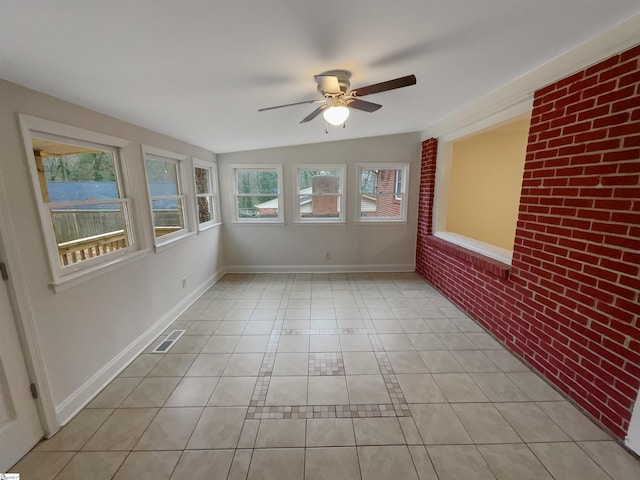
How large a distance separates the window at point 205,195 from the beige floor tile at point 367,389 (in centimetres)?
301

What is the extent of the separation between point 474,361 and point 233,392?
205 centimetres

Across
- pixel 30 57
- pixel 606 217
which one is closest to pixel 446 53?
pixel 606 217

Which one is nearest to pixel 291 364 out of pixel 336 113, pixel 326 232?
pixel 336 113

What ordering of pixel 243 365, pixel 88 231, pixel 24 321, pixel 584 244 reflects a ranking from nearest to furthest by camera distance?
1. pixel 24 321
2. pixel 584 244
3. pixel 88 231
4. pixel 243 365

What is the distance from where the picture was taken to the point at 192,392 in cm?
197

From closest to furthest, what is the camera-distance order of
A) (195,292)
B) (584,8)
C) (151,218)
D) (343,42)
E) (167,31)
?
(167,31), (584,8), (343,42), (151,218), (195,292)

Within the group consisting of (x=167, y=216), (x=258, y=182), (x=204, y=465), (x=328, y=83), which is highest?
(x=328, y=83)

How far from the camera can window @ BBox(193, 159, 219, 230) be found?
3965mm

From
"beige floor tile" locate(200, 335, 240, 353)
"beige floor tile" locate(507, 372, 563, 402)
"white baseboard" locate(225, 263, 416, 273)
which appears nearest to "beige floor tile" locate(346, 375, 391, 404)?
"beige floor tile" locate(507, 372, 563, 402)

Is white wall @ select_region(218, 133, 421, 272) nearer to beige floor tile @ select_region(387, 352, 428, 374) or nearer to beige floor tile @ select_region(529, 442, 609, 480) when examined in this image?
beige floor tile @ select_region(387, 352, 428, 374)

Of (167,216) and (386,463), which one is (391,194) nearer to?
(167,216)

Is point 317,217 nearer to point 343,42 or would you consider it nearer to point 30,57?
point 343,42

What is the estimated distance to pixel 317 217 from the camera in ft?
15.5

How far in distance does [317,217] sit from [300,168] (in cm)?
91
